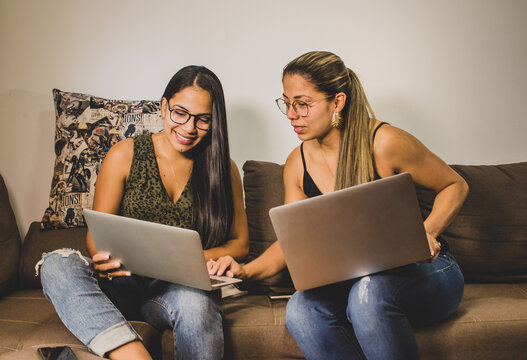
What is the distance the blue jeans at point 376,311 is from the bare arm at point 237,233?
0.28 metres

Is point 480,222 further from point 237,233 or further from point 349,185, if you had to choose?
point 237,233

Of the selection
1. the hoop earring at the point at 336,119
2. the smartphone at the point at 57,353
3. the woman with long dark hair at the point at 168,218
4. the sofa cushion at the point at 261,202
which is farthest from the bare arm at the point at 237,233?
the smartphone at the point at 57,353

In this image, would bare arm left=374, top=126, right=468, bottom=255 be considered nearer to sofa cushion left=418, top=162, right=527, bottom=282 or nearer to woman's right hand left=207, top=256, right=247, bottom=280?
sofa cushion left=418, top=162, right=527, bottom=282

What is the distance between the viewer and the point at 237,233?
1.41 metres

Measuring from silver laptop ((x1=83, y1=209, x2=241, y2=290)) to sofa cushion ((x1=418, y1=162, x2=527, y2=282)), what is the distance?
944 mm

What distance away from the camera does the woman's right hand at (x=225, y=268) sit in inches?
44.4

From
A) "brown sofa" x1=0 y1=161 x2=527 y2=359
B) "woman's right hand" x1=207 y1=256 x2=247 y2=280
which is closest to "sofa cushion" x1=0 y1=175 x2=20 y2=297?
"brown sofa" x1=0 y1=161 x2=527 y2=359

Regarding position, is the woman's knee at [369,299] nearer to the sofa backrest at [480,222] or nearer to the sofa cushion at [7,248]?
the sofa backrest at [480,222]

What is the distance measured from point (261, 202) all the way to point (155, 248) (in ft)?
2.16

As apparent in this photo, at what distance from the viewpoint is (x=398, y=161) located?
1.27 m

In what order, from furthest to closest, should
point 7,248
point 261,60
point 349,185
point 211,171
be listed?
point 261,60 < point 7,248 < point 211,171 < point 349,185

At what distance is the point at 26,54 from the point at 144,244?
1.33m

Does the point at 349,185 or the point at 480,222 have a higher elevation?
the point at 349,185

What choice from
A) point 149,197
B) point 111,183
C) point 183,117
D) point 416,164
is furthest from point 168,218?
point 416,164
